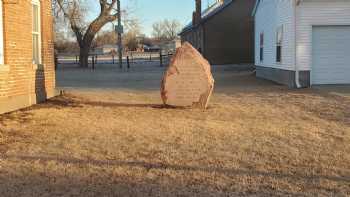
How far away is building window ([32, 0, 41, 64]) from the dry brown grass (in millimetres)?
1844

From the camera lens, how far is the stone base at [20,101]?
11.1 m

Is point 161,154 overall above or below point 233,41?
below

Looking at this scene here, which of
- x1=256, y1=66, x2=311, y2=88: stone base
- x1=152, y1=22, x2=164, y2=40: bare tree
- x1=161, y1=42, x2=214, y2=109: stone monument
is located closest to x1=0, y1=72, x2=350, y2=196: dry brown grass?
x1=161, y1=42, x2=214, y2=109: stone monument

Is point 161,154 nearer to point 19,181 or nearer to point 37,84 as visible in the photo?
point 19,181

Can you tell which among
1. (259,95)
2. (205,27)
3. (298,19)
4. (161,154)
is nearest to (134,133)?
(161,154)

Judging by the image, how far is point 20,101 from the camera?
11.9 m

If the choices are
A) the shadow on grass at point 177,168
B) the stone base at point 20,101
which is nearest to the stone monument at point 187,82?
the stone base at point 20,101

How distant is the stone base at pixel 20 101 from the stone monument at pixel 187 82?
124 inches

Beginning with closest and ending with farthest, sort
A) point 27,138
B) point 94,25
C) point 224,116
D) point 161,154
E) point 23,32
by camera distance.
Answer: point 161,154, point 27,138, point 224,116, point 23,32, point 94,25

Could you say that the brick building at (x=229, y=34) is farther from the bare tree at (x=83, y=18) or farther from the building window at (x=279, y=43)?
the building window at (x=279, y=43)

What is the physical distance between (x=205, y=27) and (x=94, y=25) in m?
11.1

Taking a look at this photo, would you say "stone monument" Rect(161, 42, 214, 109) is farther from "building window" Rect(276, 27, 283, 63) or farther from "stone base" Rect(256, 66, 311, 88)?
"building window" Rect(276, 27, 283, 63)

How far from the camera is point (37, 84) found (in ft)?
43.6

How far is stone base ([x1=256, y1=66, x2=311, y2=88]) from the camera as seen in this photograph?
18.8 metres
